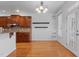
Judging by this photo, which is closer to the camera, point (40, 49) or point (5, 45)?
point (5, 45)

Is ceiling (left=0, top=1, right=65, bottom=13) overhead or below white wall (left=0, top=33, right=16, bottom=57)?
overhead

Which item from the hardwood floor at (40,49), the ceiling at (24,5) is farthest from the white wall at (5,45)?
the ceiling at (24,5)

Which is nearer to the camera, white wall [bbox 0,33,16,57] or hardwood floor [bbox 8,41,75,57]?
white wall [bbox 0,33,16,57]

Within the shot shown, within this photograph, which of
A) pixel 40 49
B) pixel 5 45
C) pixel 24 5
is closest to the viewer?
pixel 24 5

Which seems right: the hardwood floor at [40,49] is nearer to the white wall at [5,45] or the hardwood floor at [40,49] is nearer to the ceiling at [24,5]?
the white wall at [5,45]

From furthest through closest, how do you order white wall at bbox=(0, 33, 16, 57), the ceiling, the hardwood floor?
the hardwood floor < white wall at bbox=(0, 33, 16, 57) < the ceiling

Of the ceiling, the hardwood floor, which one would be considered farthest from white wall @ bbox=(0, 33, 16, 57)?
the ceiling

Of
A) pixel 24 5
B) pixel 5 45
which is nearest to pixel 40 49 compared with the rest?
pixel 5 45

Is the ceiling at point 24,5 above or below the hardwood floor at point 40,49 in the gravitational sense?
above

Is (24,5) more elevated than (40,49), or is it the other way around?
(24,5)

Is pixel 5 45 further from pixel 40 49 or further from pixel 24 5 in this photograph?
pixel 24 5

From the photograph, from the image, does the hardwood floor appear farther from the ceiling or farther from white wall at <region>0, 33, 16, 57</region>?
the ceiling

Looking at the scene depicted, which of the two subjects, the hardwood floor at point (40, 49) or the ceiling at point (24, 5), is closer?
the ceiling at point (24, 5)

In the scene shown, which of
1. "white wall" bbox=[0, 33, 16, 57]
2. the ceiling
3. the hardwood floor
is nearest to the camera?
the ceiling
